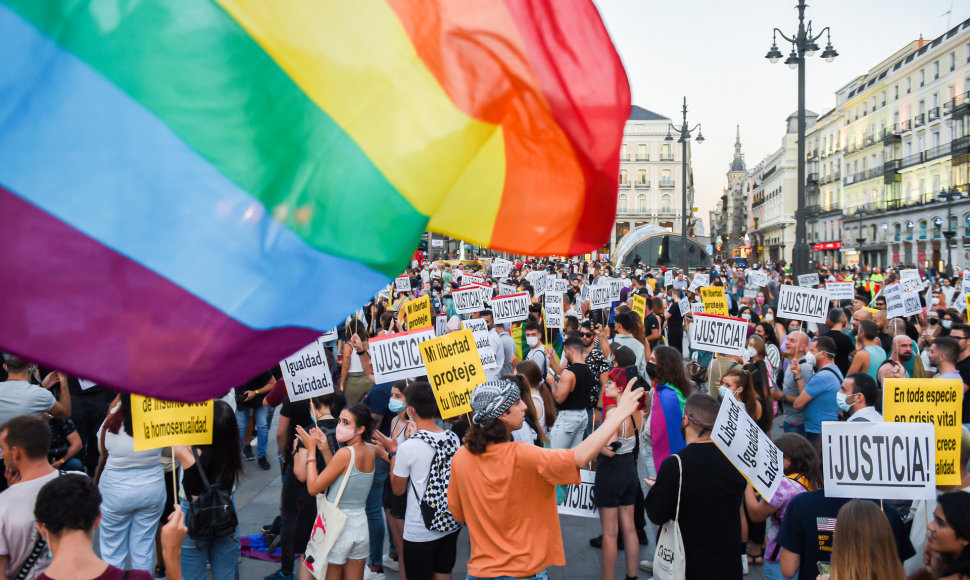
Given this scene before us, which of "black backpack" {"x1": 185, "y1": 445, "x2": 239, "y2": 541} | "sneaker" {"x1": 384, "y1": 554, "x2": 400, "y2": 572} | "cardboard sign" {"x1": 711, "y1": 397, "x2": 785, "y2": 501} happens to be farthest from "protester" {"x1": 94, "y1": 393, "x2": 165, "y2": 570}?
"cardboard sign" {"x1": 711, "y1": 397, "x2": 785, "y2": 501}

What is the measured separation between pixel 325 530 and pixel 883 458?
3271mm

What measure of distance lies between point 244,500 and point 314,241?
21.5 ft

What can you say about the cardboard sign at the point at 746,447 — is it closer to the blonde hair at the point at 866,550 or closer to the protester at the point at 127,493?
the blonde hair at the point at 866,550

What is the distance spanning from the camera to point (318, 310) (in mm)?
2262

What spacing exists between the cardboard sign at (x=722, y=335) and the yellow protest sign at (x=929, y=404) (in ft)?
10.8

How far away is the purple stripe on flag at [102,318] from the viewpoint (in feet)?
6.12

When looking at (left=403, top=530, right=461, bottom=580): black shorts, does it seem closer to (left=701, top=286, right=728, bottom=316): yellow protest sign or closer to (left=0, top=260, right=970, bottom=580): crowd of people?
(left=0, top=260, right=970, bottom=580): crowd of people

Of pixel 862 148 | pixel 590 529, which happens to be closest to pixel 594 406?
pixel 590 529

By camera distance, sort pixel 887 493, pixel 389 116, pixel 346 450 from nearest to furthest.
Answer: pixel 389 116
pixel 887 493
pixel 346 450

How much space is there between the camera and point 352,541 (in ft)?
15.9

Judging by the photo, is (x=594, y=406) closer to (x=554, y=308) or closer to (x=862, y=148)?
(x=554, y=308)

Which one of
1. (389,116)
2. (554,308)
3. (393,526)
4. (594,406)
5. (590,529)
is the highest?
(389,116)

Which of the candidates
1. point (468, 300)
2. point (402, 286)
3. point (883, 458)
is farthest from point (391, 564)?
point (402, 286)

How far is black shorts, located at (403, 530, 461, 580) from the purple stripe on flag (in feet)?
9.73
